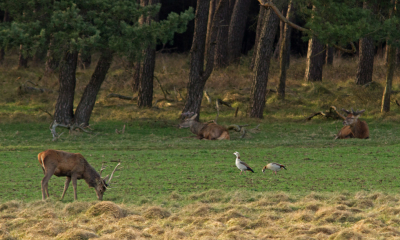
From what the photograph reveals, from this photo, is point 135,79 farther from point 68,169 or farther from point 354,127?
point 68,169

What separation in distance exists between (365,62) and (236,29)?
8.73 m

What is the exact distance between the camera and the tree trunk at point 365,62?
94.6 ft

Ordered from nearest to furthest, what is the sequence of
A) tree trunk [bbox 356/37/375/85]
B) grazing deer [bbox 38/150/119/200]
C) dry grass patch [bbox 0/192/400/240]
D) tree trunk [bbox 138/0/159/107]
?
dry grass patch [bbox 0/192/400/240], grazing deer [bbox 38/150/119/200], tree trunk [bbox 138/0/159/107], tree trunk [bbox 356/37/375/85]

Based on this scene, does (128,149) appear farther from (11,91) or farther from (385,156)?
(11,91)

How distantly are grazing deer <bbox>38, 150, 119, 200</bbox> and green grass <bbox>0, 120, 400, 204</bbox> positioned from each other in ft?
1.35

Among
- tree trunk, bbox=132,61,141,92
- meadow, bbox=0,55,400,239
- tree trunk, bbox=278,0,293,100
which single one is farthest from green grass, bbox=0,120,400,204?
tree trunk, bbox=132,61,141,92

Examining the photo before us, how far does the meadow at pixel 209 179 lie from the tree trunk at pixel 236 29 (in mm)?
8400

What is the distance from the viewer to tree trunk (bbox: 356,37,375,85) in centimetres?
2883

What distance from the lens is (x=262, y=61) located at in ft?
78.3

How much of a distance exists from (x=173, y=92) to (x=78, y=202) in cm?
2050

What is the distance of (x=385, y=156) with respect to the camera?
15.1 meters

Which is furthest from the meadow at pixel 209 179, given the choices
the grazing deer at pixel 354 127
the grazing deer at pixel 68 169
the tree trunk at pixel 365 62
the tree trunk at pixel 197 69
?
the tree trunk at pixel 365 62

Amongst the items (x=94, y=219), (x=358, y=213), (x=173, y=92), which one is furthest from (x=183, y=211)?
(x=173, y=92)

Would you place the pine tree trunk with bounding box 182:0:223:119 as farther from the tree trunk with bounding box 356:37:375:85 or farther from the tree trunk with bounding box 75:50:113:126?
the tree trunk with bounding box 356:37:375:85
